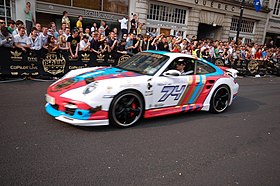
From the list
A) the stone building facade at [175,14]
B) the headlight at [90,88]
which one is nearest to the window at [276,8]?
the stone building facade at [175,14]

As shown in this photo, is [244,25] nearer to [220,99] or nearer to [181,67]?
[220,99]

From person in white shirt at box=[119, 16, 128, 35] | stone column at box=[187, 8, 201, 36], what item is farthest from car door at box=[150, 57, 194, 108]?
stone column at box=[187, 8, 201, 36]

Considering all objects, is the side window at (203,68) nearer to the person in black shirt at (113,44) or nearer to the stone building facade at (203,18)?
the person in black shirt at (113,44)

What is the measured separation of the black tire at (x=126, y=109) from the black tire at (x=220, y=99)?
216 cm

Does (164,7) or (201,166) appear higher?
(164,7)

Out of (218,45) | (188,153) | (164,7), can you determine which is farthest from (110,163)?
(164,7)

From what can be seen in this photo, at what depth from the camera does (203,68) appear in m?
5.66

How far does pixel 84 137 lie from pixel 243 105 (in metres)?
5.09

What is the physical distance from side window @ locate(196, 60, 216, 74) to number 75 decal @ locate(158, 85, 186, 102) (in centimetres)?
75

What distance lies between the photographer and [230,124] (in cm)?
522

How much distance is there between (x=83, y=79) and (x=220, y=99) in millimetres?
3509

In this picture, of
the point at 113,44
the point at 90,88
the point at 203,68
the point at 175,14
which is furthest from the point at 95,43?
the point at 175,14

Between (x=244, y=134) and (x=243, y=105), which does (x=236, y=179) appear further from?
(x=243, y=105)

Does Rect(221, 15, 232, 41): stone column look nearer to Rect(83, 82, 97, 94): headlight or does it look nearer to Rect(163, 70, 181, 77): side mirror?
Rect(163, 70, 181, 77): side mirror
